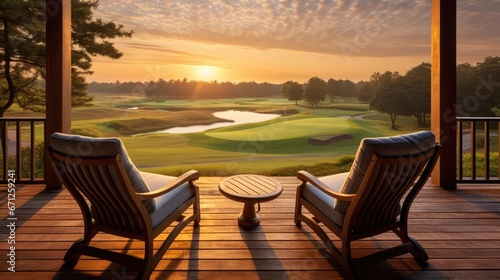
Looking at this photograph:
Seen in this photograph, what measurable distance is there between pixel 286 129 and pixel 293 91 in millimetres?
3270

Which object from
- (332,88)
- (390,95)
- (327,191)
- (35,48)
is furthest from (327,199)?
(390,95)

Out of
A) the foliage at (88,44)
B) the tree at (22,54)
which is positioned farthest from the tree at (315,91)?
the tree at (22,54)

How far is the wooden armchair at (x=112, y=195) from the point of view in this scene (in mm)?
1777

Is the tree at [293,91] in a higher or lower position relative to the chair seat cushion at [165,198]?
higher

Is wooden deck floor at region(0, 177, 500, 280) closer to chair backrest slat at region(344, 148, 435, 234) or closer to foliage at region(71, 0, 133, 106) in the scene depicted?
chair backrest slat at region(344, 148, 435, 234)

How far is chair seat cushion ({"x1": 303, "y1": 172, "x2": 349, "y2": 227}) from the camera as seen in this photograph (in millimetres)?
2158

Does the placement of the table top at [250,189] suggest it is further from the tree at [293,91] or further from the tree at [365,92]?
the tree at [365,92]

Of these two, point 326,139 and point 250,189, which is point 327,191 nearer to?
point 250,189

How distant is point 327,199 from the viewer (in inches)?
90.7

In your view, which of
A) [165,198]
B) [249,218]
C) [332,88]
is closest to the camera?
[165,198]

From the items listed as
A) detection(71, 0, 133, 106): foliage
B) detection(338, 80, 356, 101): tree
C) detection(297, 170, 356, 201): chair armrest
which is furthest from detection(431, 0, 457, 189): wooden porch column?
detection(71, 0, 133, 106): foliage

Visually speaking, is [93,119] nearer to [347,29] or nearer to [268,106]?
[268,106]

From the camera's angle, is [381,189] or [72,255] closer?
[381,189]

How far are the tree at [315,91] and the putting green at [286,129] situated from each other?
176cm
